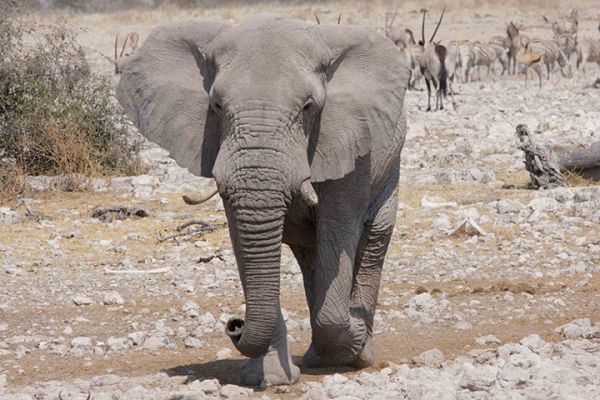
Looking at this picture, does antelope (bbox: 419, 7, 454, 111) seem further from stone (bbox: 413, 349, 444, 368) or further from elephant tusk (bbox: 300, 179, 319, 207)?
elephant tusk (bbox: 300, 179, 319, 207)

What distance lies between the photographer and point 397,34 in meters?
31.6

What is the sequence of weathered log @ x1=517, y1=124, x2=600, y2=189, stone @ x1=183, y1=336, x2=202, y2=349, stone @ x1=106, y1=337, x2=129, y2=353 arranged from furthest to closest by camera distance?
weathered log @ x1=517, y1=124, x2=600, y2=189 → stone @ x1=183, y1=336, x2=202, y2=349 → stone @ x1=106, y1=337, x2=129, y2=353

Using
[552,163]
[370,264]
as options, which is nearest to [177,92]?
[370,264]

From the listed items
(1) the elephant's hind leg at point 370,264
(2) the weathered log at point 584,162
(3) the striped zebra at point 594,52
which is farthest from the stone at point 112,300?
(3) the striped zebra at point 594,52

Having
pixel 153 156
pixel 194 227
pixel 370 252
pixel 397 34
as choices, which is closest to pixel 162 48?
pixel 370 252

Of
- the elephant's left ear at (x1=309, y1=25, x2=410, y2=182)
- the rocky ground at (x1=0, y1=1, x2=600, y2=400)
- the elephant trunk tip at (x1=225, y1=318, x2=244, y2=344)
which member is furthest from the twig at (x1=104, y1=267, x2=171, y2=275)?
the elephant's left ear at (x1=309, y1=25, x2=410, y2=182)

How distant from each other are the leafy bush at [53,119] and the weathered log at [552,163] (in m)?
4.01

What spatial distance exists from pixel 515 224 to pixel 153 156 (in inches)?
206

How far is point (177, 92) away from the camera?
17.6ft

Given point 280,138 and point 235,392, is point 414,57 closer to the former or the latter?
point 235,392

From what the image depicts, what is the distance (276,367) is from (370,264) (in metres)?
0.87

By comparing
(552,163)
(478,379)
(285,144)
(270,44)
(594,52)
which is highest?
(270,44)

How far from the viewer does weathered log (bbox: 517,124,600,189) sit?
11.2 metres

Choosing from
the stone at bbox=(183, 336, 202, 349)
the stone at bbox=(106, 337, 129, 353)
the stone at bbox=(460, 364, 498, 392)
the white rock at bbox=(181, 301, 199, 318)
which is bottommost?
the white rock at bbox=(181, 301, 199, 318)
